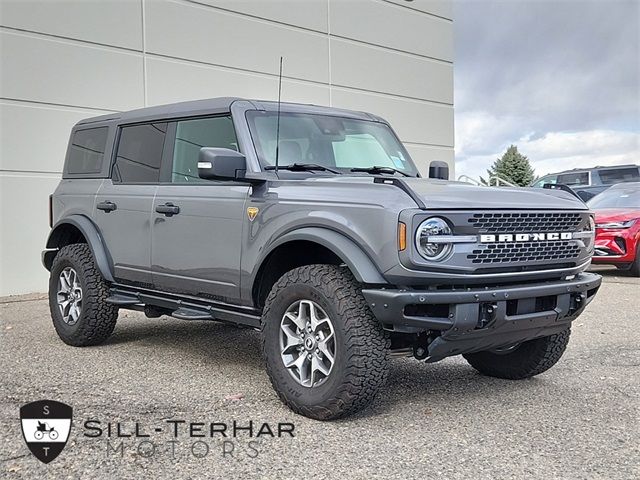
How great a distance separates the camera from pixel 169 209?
5.23 metres

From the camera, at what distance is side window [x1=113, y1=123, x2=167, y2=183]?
18.5 feet

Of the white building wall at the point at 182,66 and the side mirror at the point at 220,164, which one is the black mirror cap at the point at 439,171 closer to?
the side mirror at the point at 220,164

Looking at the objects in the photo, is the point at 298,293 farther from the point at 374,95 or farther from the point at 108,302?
the point at 374,95

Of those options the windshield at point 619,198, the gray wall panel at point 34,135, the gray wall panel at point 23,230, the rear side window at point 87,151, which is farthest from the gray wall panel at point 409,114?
the rear side window at point 87,151

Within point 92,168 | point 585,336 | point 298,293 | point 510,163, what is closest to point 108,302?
point 92,168

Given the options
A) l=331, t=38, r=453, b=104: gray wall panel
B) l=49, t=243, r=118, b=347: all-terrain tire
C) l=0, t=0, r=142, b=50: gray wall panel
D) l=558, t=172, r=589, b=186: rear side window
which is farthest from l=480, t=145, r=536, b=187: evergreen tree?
l=49, t=243, r=118, b=347: all-terrain tire

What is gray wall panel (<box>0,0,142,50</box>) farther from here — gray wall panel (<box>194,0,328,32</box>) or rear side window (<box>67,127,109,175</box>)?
rear side window (<box>67,127,109,175</box>)

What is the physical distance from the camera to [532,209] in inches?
164

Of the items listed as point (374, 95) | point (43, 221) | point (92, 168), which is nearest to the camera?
point (92, 168)

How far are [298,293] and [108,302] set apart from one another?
7.59 feet

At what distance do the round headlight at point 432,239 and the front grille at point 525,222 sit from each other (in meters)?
0.18

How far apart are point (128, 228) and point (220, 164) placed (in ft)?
5.29

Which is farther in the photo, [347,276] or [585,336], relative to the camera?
[585,336]

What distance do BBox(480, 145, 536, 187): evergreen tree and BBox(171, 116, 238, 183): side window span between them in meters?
57.7
